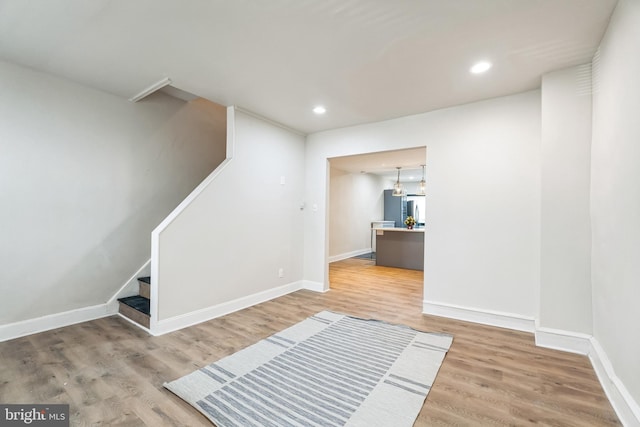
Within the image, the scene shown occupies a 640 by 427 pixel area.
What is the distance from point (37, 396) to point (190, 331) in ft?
3.87

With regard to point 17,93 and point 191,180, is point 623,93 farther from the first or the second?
point 17,93

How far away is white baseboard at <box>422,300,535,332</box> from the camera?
296 cm

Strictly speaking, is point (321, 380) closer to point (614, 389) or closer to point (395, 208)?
point (614, 389)

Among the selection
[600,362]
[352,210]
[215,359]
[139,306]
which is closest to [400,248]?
[352,210]

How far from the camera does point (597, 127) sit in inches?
88.7

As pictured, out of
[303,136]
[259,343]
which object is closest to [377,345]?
[259,343]

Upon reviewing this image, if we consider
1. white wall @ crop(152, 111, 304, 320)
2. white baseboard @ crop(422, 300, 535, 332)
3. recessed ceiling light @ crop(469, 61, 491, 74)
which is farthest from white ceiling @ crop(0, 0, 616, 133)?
white baseboard @ crop(422, 300, 535, 332)

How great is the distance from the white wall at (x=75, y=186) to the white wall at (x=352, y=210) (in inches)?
168

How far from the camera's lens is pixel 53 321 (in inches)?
113

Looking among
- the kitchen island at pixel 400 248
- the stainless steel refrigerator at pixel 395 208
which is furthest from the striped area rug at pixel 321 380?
the stainless steel refrigerator at pixel 395 208

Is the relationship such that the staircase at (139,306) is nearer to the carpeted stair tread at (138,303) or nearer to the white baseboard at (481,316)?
the carpeted stair tread at (138,303)

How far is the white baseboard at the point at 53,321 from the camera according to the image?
262 cm

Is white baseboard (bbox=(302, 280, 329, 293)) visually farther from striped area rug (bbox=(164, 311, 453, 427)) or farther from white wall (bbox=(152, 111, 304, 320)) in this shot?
striped area rug (bbox=(164, 311, 453, 427))

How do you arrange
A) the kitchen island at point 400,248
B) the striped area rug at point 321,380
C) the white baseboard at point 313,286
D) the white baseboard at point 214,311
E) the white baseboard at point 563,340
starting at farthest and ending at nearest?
1. the kitchen island at point 400,248
2. the white baseboard at point 313,286
3. the white baseboard at point 214,311
4. the white baseboard at point 563,340
5. the striped area rug at point 321,380
